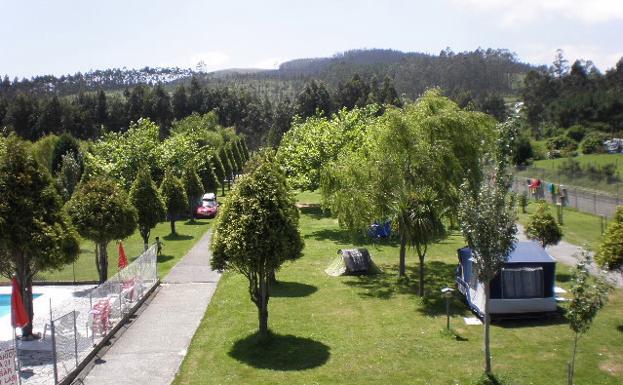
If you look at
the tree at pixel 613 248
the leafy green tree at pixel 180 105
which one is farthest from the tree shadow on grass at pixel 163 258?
the leafy green tree at pixel 180 105

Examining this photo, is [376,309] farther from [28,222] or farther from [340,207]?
[28,222]

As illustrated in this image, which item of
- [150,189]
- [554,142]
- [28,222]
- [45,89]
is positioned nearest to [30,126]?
[150,189]

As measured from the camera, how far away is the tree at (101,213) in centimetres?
2070

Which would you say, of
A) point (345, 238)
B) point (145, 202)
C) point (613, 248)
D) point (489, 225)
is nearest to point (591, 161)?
point (345, 238)

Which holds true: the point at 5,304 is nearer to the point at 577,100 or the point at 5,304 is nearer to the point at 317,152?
the point at 317,152

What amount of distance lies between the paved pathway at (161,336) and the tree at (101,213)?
2794mm

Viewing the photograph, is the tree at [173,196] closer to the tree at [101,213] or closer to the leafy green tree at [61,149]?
the tree at [101,213]

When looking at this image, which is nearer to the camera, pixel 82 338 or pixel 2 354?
pixel 2 354

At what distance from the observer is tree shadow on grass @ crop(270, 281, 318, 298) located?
21156 mm

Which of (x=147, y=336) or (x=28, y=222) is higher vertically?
(x=28, y=222)

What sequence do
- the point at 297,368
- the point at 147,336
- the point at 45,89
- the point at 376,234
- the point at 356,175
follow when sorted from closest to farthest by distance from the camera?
the point at 297,368 → the point at 147,336 → the point at 356,175 → the point at 376,234 → the point at 45,89

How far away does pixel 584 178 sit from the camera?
45125mm

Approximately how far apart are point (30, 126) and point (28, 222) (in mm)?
82083

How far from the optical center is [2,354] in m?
11.6
